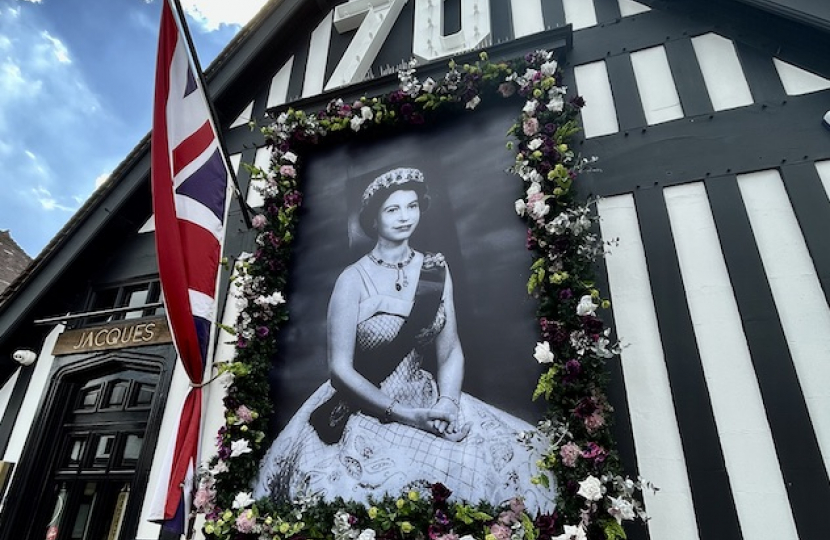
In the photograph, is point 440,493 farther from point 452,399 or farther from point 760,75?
point 760,75

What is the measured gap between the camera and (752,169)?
3.02 meters

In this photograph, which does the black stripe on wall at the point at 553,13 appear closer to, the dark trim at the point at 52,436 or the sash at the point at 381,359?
the sash at the point at 381,359

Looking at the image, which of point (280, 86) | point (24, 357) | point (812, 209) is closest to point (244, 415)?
point (24, 357)

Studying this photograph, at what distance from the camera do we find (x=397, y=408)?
3104 millimetres

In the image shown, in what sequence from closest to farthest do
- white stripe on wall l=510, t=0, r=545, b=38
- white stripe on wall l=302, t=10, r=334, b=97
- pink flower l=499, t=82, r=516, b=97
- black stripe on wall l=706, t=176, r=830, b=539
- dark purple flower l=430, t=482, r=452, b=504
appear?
1. black stripe on wall l=706, t=176, r=830, b=539
2. dark purple flower l=430, t=482, r=452, b=504
3. pink flower l=499, t=82, r=516, b=97
4. white stripe on wall l=510, t=0, r=545, b=38
5. white stripe on wall l=302, t=10, r=334, b=97

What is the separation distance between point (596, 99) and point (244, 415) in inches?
135

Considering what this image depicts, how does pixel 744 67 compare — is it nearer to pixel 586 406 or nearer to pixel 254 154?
pixel 586 406

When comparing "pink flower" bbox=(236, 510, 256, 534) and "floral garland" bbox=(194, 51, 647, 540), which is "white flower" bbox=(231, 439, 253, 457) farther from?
"pink flower" bbox=(236, 510, 256, 534)

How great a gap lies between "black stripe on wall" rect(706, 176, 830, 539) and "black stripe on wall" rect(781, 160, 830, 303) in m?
0.25

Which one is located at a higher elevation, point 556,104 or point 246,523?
point 556,104

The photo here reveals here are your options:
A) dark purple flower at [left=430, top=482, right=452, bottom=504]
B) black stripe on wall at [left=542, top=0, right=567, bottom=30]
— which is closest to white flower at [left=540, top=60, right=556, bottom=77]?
black stripe on wall at [left=542, top=0, right=567, bottom=30]

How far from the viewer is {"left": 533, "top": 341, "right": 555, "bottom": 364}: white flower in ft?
8.89

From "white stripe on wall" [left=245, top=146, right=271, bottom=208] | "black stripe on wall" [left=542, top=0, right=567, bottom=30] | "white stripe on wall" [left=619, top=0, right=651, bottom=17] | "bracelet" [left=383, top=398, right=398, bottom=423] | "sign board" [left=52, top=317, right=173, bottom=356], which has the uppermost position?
"black stripe on wall" [left=542, top=0, right=567, bottom=30]

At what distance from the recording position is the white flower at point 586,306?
2740 mm
